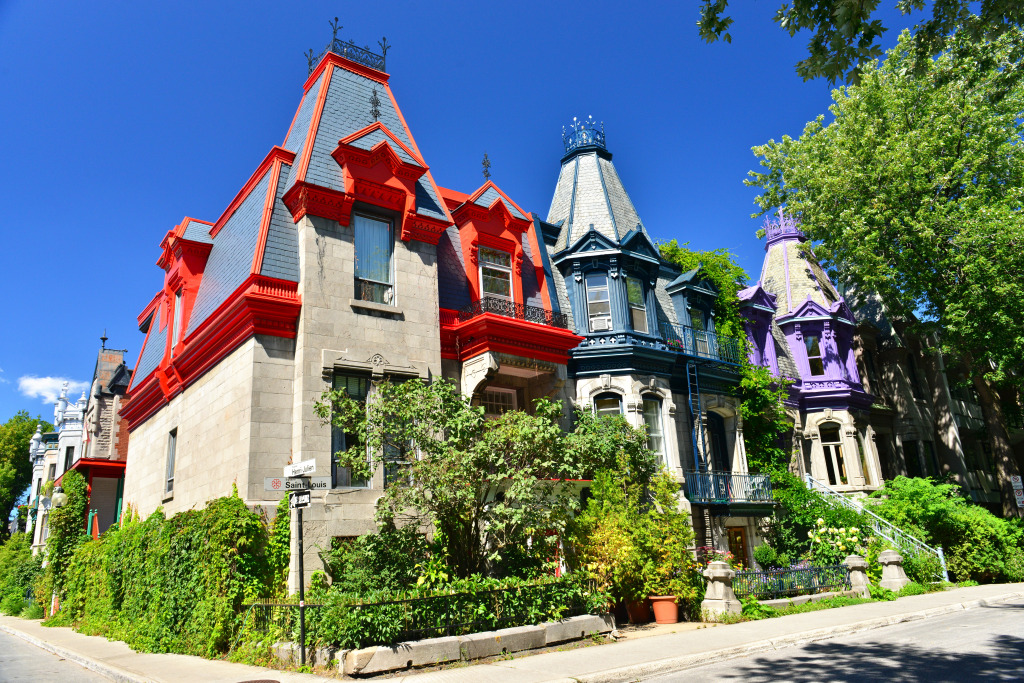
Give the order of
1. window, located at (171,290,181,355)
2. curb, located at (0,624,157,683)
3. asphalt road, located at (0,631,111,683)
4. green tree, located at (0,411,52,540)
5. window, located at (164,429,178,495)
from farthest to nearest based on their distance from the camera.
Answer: green tree, located at (0,411,52,540) → window, located at (171,290,181,355) → window, located at (164,429,178,495) → asphalt road, located at (0,631,111,683) → curb, located at (0,624,157,683)

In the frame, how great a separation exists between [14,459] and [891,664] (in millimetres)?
68955

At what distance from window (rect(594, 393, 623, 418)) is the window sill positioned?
292 inches

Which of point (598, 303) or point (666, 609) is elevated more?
point (598, 303)

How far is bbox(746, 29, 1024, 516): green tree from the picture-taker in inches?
909

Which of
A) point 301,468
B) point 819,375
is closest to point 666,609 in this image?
point 301,468

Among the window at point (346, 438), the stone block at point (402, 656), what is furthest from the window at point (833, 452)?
the stone block at point (402, 656)

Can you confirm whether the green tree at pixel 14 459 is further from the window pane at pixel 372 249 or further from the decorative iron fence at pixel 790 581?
the decorative iron fence at pixel 790 581

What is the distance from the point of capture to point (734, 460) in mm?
23516

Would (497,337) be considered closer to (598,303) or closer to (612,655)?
(598,303)

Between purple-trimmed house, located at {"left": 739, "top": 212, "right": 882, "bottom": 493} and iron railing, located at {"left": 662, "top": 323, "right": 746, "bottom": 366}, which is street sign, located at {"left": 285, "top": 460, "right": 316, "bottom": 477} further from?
purple-trimmed house, located at {"left": 739, "top": 212, "right": 882, "bottom": 493}

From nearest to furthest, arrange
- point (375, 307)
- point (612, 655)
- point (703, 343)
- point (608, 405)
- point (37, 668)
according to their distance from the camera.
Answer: point (612, 655) → point (37, 668) → point (375, 307) → point (608, 405) → point (703, 343)

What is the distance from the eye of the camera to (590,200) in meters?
24.1

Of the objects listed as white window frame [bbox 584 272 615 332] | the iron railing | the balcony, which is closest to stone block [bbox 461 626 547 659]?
the balcony

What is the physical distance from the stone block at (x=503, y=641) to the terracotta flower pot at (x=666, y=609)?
4129mm
